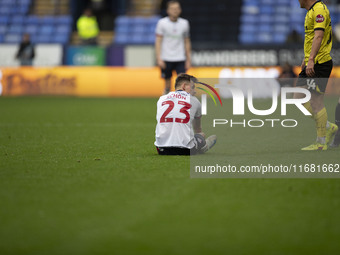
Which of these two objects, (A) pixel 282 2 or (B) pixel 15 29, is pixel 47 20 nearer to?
→ (B) pixel 15 29

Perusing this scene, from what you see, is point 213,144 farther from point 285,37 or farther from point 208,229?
point 285,37

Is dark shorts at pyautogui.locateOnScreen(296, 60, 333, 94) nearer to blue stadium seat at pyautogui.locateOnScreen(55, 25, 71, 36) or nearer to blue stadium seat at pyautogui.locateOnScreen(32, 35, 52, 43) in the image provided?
blue stadium seat at pyautogui.locateOnScreen(32, 35, 52, 43)

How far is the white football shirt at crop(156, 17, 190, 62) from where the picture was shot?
12477mm

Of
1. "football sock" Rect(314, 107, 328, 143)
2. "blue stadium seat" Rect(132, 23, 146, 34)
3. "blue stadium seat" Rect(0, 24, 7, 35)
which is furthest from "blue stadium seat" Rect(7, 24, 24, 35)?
"football sock" Rect(314, 107, 328, 143)

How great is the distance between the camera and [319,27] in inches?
295

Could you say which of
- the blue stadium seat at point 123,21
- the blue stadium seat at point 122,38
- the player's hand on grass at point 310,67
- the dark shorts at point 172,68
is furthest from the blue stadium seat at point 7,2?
the player's hand on grass at point 310,67

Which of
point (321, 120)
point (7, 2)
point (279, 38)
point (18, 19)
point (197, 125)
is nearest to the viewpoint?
point (197, 125)

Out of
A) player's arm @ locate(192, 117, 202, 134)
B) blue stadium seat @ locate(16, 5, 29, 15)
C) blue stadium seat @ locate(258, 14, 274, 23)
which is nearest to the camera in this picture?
player's arm @ locate(192, 117, 202, 134)

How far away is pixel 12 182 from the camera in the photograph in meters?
5.87

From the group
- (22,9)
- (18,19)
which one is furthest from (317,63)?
(22,9)

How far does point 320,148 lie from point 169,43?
212 inches

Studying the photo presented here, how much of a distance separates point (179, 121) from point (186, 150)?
1.26 feet

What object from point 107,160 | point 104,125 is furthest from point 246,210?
point 104,125

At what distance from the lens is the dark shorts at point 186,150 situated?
24.2 ft
